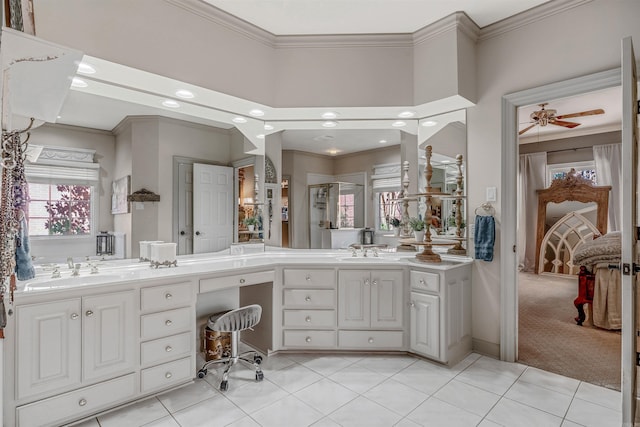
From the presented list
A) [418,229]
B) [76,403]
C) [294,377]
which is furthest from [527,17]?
[76,403]

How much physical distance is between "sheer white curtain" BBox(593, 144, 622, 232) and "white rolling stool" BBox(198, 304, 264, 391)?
6.17m

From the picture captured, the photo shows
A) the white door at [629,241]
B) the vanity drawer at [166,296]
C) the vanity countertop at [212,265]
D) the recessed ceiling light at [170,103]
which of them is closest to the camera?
the white door at [629,241]

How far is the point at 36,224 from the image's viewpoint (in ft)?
7.20

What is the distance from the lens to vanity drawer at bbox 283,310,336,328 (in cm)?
288

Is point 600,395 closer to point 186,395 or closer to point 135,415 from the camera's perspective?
point 186,395

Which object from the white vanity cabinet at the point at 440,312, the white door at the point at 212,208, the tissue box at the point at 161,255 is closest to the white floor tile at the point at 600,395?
the white vanity cabinet at the point at 440,312

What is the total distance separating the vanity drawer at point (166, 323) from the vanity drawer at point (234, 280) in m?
0.19

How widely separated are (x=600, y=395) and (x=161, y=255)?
321cm

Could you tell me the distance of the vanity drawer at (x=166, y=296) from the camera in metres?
2.17

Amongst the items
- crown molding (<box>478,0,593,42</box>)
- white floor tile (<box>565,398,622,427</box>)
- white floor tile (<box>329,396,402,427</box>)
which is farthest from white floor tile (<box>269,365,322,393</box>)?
crown molding (<box>478,0,593,42</box>)

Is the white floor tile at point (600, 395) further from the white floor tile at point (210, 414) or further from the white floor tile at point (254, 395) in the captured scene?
the white floor tile at point (210, 414)

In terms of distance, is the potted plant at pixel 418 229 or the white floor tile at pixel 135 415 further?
the potted plant at pixel 418 229

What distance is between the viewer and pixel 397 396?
226 cm

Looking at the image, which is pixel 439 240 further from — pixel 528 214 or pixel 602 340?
pixel 528 214
